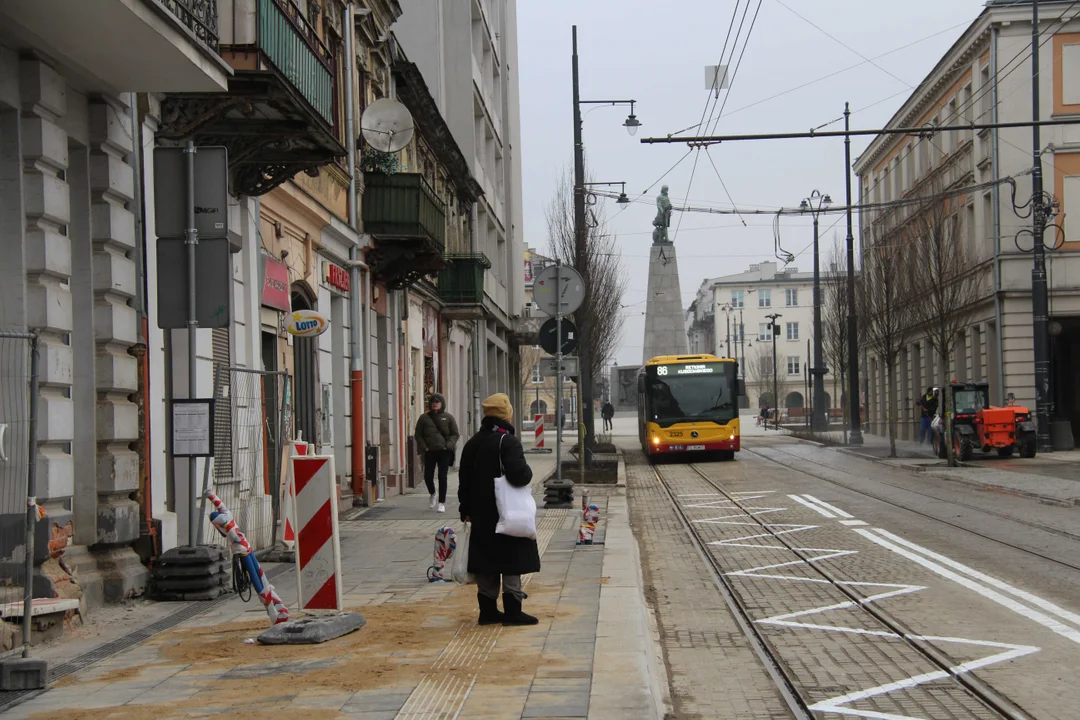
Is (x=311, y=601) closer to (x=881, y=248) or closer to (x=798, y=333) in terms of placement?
(x=881, y=248)

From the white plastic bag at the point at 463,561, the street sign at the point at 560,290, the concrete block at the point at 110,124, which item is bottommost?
the white plastic bag at the point at 463,561

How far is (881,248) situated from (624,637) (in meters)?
32.6

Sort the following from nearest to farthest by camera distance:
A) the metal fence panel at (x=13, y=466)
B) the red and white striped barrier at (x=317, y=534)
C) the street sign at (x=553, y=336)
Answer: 1. the metal fence panel at (x=13, y=466)
2. the red and white striped barrier at (x=317, y=534)
3. the street sign at (x=553, y=336)

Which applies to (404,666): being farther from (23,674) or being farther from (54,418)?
(54,418)

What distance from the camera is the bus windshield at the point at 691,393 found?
112 ft

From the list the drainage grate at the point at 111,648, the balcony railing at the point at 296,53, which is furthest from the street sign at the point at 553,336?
the drainage grate at the point at 111,648

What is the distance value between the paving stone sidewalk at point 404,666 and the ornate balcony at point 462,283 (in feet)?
69.5

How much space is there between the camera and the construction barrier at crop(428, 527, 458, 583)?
10422mm

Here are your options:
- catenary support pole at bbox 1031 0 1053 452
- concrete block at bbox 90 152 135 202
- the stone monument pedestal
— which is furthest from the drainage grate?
the stone monument pedestal

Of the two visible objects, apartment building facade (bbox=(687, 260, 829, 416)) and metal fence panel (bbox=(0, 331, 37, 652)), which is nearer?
metal fence panel (bbox=(0, 331, 37, 652))

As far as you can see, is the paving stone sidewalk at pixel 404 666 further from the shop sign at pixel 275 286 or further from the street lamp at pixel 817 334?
the street lamp at pixel 817 334

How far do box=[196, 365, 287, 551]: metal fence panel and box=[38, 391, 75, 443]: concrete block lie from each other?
197cm

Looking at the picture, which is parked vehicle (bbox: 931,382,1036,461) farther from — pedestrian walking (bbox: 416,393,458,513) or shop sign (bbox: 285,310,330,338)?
shop sign (bbox: 285,310,330,338)

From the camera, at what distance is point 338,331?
20578 millimetres
